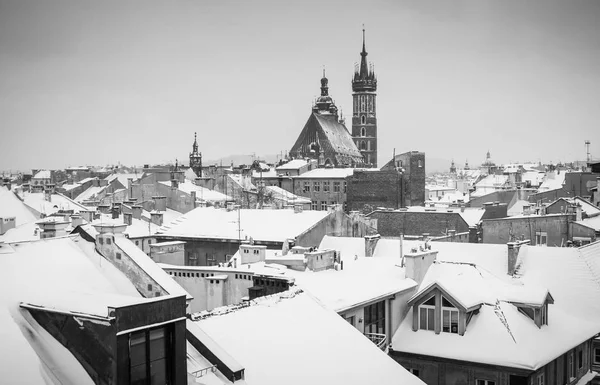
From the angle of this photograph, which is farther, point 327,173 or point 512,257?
point 327,173

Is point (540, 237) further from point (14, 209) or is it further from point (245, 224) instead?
point (14, 209)

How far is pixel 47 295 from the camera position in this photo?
27.2 feet

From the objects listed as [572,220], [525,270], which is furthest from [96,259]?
[572,220]

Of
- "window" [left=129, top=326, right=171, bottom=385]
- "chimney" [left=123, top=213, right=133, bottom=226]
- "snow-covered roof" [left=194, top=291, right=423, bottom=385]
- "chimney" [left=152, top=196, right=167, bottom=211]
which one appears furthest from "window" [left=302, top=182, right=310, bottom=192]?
"window" [left=129, top=326, right=171, bottom=385]

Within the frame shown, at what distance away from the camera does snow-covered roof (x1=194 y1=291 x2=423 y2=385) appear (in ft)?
32.6

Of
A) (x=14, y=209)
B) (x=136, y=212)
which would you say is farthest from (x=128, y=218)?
(x=14, y=209)

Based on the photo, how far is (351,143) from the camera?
97.5m

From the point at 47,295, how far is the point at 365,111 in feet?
329

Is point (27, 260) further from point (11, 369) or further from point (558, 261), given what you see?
point (558, 261)

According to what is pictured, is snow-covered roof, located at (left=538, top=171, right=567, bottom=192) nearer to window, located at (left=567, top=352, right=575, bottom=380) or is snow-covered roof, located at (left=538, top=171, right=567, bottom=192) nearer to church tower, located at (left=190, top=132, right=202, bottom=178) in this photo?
church tower, located at (left=190, top=132, right=202, bottom=178)

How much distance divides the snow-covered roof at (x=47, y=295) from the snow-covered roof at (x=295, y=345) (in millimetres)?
1715

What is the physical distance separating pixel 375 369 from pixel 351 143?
87.4 m

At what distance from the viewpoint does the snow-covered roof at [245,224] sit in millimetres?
29109

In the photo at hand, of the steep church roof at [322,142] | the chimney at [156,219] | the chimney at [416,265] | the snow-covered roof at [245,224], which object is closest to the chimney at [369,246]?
the snow-covered roof at [245,224]
